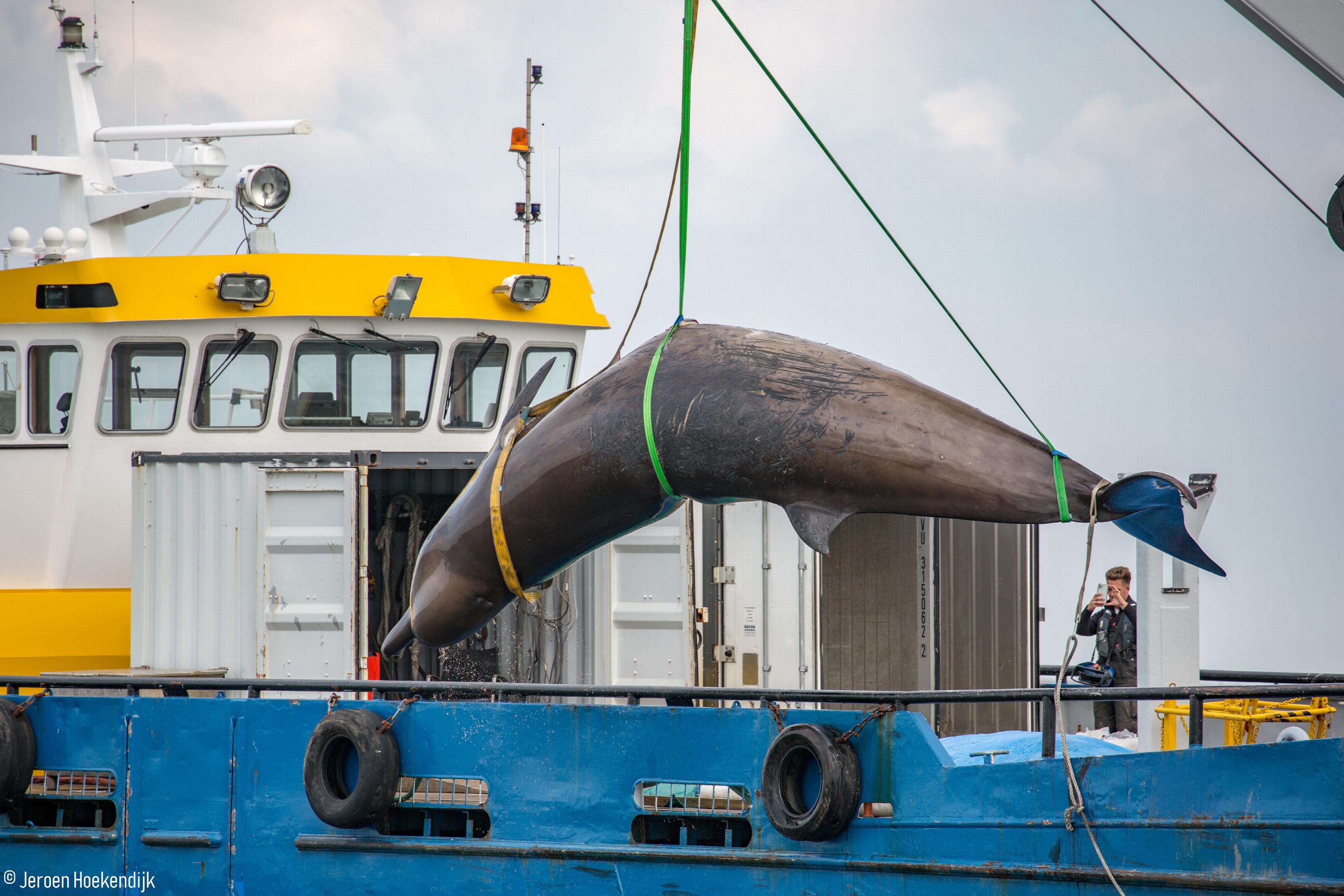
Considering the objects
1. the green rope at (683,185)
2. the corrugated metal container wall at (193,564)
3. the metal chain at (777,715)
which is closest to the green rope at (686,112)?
the green rope at (683,185)

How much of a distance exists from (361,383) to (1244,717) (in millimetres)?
6570

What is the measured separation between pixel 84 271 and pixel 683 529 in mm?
5276

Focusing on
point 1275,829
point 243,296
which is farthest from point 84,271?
point 1275,829

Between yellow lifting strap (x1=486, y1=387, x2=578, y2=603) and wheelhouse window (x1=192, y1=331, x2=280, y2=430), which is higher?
wheelhouse window (x1=192, y1=331, x2=280, y2=430)

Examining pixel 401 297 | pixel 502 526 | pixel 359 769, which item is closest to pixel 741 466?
pixel 502 526

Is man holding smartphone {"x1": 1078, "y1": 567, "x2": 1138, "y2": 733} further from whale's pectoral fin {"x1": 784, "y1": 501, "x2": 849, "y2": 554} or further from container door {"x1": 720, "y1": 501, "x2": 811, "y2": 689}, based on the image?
whale's pectoral fin {"x1": 784, "y1": 501, "x2": 849, "y2": 554}

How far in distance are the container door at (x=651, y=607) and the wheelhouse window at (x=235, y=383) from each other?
3.23 m

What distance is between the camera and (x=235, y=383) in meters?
9.74

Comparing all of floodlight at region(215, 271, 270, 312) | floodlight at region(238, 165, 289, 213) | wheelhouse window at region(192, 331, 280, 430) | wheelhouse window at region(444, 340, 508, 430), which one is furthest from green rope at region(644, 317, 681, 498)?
floodlight at region(238, 165, 289, 213)

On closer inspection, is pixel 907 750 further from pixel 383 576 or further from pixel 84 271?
pixel 84 271

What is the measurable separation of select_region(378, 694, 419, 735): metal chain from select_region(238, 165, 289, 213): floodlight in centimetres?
527

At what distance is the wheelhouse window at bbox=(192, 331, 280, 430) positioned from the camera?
9.70 m

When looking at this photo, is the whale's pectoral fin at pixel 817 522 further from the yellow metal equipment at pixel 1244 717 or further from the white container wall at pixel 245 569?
the white container wall at pixel 245 569

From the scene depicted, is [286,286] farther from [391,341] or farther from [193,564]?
[193,564]
